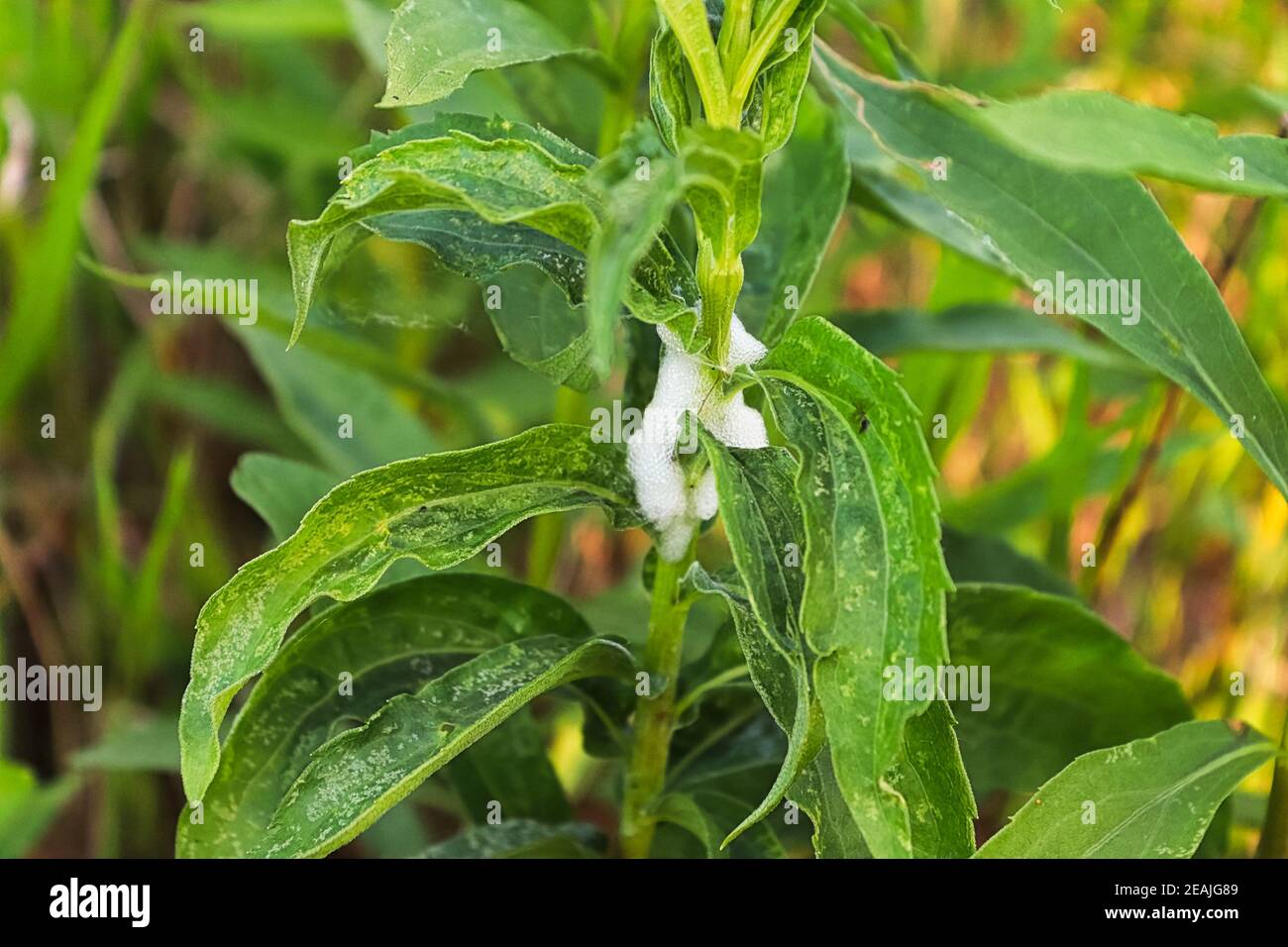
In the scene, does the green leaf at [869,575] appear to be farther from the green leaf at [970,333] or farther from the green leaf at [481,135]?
the green leaf at [970,333]

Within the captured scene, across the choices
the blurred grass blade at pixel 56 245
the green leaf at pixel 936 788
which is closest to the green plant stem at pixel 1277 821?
the green leaf at pixel 936 788

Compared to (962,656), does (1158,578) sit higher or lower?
higher

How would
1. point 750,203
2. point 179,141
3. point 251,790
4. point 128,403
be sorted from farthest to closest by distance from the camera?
1. point 179,141
2. point 128,403
3. point 251,790
4. point 750,203

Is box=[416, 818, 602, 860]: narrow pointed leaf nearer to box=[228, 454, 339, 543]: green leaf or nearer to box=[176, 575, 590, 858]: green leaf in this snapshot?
box=[176, 575, 590, 858]: green leaf

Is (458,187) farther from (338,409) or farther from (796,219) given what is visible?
(338,409)

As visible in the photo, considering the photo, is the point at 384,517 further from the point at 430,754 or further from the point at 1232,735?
the point at 1232,735

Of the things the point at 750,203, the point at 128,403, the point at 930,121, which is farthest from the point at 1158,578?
the point at 128,403

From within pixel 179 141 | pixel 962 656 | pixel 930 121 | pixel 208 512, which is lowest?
pixel 962 656
